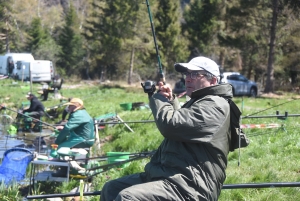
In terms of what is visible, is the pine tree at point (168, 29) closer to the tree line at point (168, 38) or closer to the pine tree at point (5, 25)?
the tree line at point (168, 38)

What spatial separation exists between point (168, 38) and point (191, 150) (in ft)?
125

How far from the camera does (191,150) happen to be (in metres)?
3.58

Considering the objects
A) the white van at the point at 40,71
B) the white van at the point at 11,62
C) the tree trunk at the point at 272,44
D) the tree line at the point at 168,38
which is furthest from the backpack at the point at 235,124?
the white van at the point at 11,62

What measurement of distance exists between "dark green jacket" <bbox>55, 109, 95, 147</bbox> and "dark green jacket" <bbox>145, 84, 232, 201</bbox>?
18.7 feet

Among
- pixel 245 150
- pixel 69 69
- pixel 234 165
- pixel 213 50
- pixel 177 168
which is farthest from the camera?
pixel 69 69

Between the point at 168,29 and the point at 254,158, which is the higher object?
the point at 168,29

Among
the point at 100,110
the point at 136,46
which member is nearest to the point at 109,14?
the point at 136,46

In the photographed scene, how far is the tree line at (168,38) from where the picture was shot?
30297 mm

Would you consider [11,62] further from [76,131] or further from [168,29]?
[76,131]

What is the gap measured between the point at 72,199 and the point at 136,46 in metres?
32.3

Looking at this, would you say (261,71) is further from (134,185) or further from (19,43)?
(134,185)

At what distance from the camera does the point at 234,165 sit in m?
7.79

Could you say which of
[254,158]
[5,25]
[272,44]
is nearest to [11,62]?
[5,25]

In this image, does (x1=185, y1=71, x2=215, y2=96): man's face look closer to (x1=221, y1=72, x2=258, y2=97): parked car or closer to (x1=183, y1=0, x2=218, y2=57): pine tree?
(x1=221, y1=72, x2=258, y2=97): parked car
